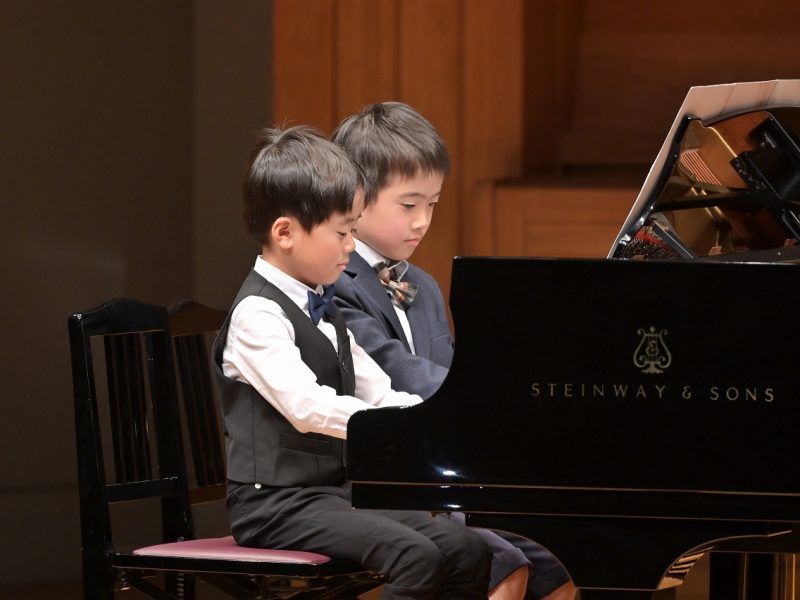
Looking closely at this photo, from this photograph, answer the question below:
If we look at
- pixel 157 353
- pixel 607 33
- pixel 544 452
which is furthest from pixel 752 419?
pixel 607 33

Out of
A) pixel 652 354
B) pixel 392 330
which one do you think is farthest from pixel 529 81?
pixel 652 354

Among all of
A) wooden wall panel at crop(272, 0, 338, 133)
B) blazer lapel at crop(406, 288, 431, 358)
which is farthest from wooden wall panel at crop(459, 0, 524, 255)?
blazer lapel at crop(406, 288, 431, 358)

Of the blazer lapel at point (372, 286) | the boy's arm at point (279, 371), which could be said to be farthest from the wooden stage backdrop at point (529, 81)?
the boy's arm at point (279, 371)

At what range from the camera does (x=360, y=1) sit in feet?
13.7

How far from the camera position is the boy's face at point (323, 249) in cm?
226

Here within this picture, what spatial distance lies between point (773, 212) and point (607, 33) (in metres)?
2.32

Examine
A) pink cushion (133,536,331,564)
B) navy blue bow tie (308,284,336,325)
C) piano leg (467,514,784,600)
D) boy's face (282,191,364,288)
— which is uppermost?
boy's face (282,191,364,288)

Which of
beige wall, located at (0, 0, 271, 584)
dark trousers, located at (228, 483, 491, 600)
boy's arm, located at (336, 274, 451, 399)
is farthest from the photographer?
beige wall, located at (0, 0, 271, 584)

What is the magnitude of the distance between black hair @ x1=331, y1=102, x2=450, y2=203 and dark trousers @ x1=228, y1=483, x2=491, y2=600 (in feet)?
2.05

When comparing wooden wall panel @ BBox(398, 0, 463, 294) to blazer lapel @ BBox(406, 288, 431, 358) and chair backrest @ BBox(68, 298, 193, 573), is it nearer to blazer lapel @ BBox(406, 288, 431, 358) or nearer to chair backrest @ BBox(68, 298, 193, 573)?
blazer lapel @ BBox(406, 288, 431, 358)

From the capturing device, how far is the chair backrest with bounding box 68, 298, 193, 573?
91.6 inches

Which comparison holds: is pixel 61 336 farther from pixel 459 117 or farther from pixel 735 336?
pixel 735 336

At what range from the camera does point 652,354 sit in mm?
1730

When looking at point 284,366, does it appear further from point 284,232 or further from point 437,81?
point 437,81
